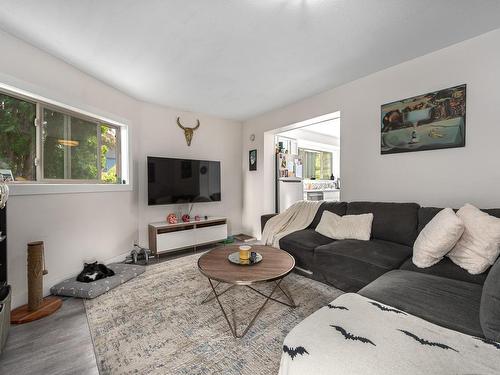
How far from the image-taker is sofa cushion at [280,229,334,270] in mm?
2311

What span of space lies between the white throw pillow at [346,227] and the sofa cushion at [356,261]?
0.13 meters

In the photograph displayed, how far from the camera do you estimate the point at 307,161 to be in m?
5.77

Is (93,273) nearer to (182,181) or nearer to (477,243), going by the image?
(182,181)

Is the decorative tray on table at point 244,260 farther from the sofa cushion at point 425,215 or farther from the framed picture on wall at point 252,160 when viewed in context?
the framed picture on wall at point 252,160

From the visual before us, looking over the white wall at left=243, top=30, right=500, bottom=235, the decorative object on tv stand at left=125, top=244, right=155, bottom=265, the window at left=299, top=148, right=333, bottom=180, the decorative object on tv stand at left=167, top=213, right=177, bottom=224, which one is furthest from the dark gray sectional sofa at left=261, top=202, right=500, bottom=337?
the window at left=299, top=148, right=333, bottom=180

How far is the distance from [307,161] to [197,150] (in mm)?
3017

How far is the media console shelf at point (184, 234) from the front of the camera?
3234mm

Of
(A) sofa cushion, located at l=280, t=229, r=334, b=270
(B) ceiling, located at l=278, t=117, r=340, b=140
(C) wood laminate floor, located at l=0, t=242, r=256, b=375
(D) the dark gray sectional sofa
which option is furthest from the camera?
(B) ceiling, located at l=278, t=117, r=340, b=140

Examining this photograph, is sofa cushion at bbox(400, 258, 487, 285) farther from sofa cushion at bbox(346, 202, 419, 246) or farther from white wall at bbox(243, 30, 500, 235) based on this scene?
white wall at bbox(243, 30, 500, 235)

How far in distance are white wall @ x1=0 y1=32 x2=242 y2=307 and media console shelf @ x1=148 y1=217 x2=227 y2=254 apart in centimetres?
40

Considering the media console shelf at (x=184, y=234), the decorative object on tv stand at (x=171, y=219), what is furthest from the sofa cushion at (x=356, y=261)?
the decorative object on tv stand at (x=171, y=219)

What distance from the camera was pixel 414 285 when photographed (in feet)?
4.56

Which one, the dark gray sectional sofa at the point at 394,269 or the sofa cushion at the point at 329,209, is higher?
the sofa cushion at the point at 329,209

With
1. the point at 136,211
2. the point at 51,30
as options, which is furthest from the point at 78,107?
the point at 136,211
